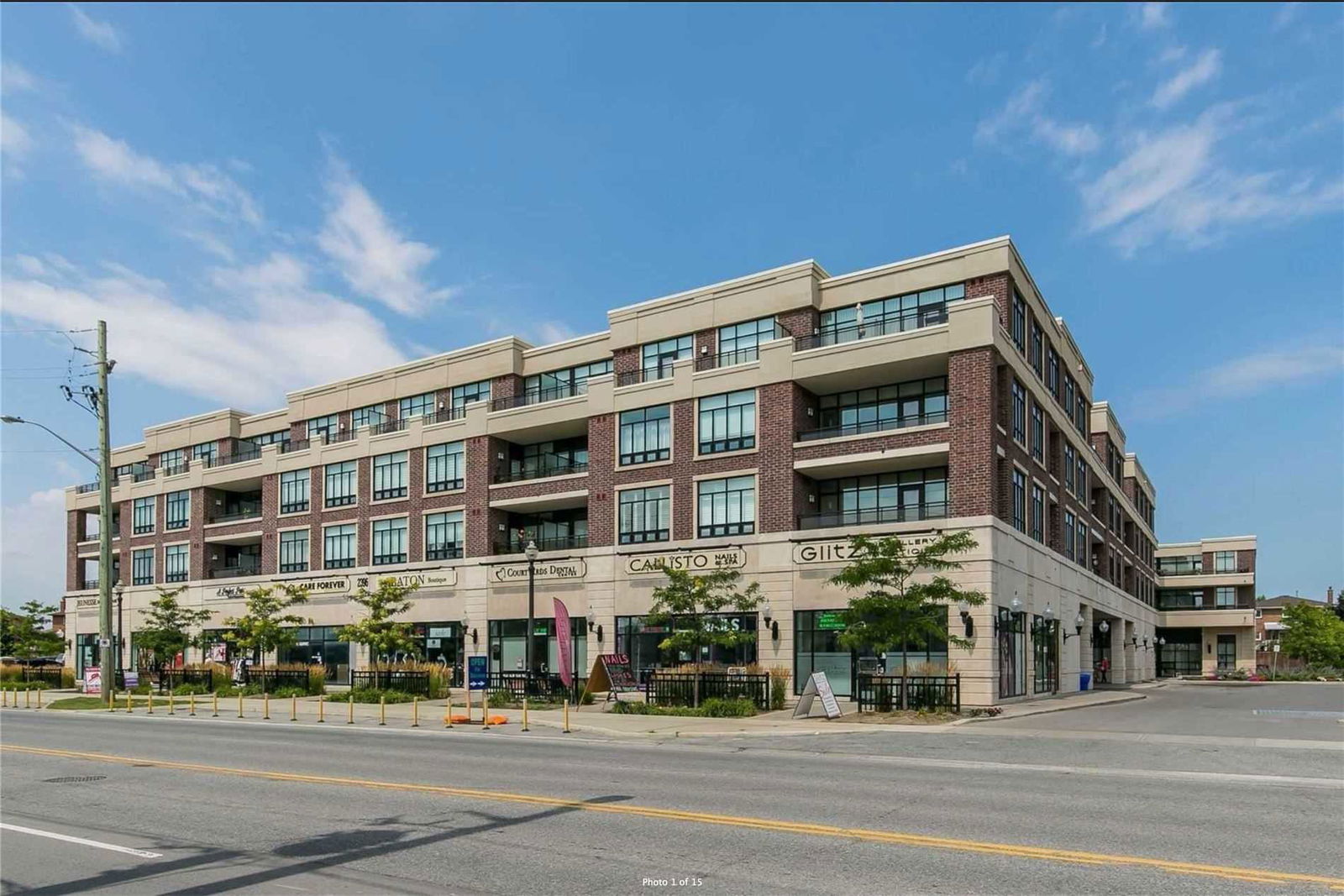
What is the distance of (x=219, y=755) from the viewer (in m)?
20.4

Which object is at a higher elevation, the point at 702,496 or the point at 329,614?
the point at 702,496

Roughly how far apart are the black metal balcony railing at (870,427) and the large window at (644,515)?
6815mm

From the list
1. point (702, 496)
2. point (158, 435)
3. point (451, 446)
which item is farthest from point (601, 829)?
point (158, 435)

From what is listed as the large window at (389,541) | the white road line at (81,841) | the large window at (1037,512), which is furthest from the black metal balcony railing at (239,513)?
the white road line at (81,841)

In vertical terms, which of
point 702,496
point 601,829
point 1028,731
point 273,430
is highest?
point 273,430

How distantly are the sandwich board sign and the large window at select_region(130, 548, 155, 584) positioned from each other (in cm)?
5603

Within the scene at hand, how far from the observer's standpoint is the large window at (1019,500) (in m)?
40.5

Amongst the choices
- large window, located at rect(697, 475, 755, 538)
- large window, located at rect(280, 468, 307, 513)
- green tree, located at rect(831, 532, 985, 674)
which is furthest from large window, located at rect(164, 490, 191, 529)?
green tree, located at rect(831, 532, 985, 674)

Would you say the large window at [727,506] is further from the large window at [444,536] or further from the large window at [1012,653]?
the large window at [444,536]

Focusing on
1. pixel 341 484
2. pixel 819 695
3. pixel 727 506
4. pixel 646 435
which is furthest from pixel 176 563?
pixel 819 695

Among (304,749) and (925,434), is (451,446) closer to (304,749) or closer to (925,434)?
(925,434)

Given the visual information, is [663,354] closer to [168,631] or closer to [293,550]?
[293,550]

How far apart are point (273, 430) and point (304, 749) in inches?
1936

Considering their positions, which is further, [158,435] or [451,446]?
[158,435]
